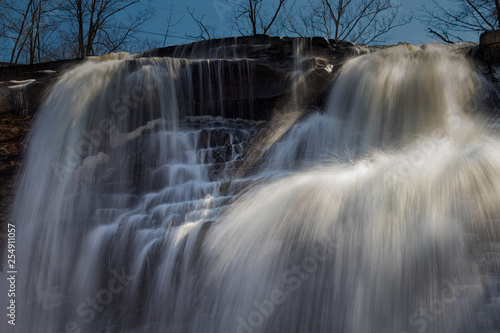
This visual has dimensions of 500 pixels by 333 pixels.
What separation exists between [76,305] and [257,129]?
4023 mm

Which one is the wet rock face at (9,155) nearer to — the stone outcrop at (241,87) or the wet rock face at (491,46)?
the stone outcrop at (241,87)

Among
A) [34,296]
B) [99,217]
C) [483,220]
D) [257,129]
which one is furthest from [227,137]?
[483,220]

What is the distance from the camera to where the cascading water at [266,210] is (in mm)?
3947

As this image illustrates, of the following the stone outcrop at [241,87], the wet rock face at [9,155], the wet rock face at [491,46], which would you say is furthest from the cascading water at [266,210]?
the wet rock face at [491,46]

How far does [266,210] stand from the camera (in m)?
5.06

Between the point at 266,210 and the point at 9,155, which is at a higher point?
the point at 9,155

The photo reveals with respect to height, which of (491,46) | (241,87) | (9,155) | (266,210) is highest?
(491,46)

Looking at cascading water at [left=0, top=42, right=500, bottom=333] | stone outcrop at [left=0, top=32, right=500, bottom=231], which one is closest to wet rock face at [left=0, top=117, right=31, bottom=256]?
stone outcrop at [left=0, top=32, right=500, bottom=231]

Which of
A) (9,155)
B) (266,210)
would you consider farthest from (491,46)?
(9,155)

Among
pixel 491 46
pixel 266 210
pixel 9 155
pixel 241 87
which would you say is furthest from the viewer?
pixel 241 87

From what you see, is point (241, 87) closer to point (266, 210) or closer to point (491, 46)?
point (266, 210)

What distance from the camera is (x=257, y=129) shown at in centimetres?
779

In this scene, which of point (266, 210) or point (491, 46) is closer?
point (266, 210)

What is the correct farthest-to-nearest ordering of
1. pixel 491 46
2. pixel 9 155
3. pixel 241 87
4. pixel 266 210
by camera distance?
1. pixel 241 87
2. pixel 491 46
3. pixel 9 155
4. pixel 266 210
